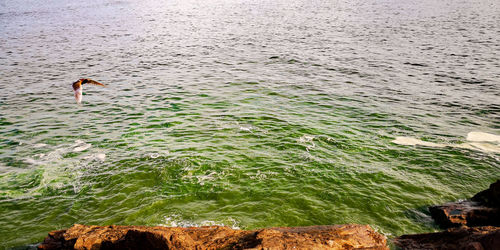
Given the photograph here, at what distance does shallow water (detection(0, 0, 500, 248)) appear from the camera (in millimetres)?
11906

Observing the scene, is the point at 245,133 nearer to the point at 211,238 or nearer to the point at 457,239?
the point at 211,238

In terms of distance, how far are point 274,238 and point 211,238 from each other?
1559mm

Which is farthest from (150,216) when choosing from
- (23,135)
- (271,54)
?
(271,54)

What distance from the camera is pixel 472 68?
29438 mm

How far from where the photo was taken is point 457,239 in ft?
24.9

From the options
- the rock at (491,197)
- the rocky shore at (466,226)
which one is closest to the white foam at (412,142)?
the rocky shore at (466,226)

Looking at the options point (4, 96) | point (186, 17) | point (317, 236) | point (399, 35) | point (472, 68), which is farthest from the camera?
point (186, 17)

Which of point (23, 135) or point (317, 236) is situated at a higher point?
point (317, 236)

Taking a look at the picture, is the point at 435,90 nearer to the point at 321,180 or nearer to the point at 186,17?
the point at 321,180

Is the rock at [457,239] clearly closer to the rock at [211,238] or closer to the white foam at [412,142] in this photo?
the rock at [211,238]

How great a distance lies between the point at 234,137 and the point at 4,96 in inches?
733

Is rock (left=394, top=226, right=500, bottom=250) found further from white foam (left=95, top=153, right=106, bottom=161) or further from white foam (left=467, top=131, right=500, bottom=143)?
white foam (left=95, top=153, right=106, bottom=161)

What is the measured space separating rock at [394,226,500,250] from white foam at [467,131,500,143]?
10.7 m

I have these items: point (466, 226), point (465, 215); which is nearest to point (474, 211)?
point (465, 215)
